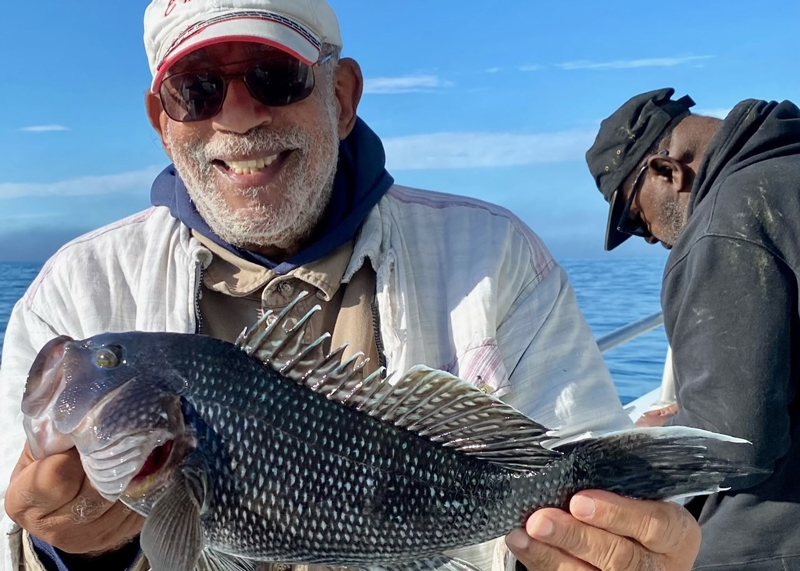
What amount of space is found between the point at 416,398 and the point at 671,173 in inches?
124

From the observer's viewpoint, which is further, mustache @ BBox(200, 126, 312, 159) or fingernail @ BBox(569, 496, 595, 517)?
mustache @ BBox(200, 126, 312, 159)

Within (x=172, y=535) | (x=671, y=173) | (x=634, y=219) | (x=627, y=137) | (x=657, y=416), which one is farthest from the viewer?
(x=657, y=416)

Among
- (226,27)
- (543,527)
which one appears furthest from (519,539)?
(226,27)

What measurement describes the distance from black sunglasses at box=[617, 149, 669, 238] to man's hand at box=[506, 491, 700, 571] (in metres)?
2.88

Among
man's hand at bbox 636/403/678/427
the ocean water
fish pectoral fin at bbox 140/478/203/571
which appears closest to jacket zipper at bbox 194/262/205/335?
fish pectoral fin at bbox 140/478/203/571

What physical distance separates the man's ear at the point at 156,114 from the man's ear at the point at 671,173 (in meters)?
2.91

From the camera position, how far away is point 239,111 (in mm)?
2645

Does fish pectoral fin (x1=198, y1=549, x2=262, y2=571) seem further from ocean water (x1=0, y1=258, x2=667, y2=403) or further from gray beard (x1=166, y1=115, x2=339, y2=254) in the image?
ocean water (x1=0, y1=258, x2=667, y2=403)

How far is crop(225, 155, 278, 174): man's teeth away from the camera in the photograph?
8.92 ft

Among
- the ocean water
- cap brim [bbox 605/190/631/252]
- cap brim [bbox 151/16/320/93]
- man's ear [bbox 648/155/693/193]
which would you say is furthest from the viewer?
the ocean water

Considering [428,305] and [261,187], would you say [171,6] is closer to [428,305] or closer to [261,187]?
[261,187]

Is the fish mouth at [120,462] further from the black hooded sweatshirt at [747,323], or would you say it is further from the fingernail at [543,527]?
the black hooded sweatshirt at [747,323]

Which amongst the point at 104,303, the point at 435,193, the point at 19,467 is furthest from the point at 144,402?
the point at 435,193

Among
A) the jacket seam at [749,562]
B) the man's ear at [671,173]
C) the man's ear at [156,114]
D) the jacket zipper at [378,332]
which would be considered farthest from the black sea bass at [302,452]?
the man's ear at [671,173]
